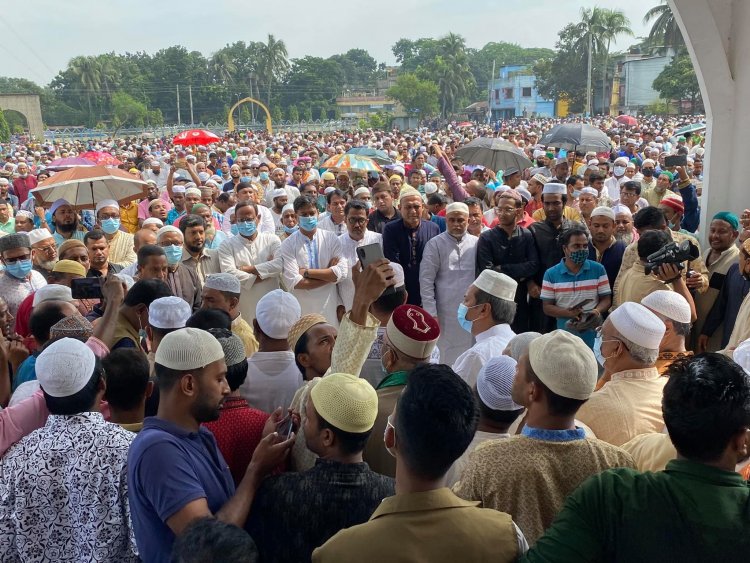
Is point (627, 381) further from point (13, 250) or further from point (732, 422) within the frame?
point (13, 250)

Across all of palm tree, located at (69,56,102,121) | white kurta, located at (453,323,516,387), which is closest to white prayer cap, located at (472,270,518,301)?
white kurta, located at (453,323,516,387)

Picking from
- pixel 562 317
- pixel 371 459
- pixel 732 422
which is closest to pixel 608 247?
pixel 562 317

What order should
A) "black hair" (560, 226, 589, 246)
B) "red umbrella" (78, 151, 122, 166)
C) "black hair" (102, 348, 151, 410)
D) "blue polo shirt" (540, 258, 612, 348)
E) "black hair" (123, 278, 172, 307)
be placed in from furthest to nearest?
"red umbrella" (78, 151, 122, 166) < "blue polo shirt" (540, 258, 612, 348) < "black hair" (560, 226, 589, 246) < "black hair" (123, 278, 172, 307) < "black hair" (102, 348, 151, 410)

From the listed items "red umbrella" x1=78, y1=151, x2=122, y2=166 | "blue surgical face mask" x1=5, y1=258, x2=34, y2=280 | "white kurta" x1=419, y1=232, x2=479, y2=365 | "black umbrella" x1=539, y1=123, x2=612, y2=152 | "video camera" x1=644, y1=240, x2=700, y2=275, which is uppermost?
"black umbrella" x1=539, y1=123, x2=612, y2=152

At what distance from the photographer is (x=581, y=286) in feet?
17.5

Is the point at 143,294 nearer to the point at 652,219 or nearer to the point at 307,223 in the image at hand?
the point at 307,223

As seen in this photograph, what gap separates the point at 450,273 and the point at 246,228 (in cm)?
197

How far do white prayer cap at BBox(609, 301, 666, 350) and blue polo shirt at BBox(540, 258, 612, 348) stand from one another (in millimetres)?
2100

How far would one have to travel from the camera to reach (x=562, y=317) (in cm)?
540

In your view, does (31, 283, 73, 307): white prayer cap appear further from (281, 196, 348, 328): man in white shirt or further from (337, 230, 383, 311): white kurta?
(337, 230, 383, 311): white kurta

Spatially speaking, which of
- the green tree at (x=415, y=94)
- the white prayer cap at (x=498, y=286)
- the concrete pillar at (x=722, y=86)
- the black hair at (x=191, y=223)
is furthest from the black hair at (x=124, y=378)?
the green tree at (x=415, y=94)

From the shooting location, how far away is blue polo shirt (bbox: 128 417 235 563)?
2.15 m

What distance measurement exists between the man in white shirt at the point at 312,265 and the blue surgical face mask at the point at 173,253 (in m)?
1.00

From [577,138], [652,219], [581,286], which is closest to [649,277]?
[581,286]
